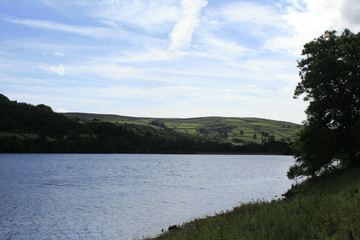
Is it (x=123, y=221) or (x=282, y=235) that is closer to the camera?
(x=282, y=235)

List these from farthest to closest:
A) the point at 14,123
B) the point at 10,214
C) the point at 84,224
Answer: the point at 14,123
the point at 10,214
the point at 84,224

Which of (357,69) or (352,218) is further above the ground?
(357,69)

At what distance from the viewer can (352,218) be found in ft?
44.9

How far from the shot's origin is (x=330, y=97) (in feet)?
141

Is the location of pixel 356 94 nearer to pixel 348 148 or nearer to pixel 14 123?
pixel 348 148

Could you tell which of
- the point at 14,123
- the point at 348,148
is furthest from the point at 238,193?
the point at 14,123

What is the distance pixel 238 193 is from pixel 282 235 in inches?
1771

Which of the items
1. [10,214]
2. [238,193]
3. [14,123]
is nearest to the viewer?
[10,214]

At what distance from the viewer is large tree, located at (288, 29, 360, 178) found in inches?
1626

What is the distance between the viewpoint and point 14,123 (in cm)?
18850

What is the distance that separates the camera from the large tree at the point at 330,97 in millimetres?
41312

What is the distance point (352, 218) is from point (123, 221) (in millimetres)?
26417

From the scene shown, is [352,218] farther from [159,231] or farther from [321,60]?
[321,60]

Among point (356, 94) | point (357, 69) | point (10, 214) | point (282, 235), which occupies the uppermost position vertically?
point (357, 69)
